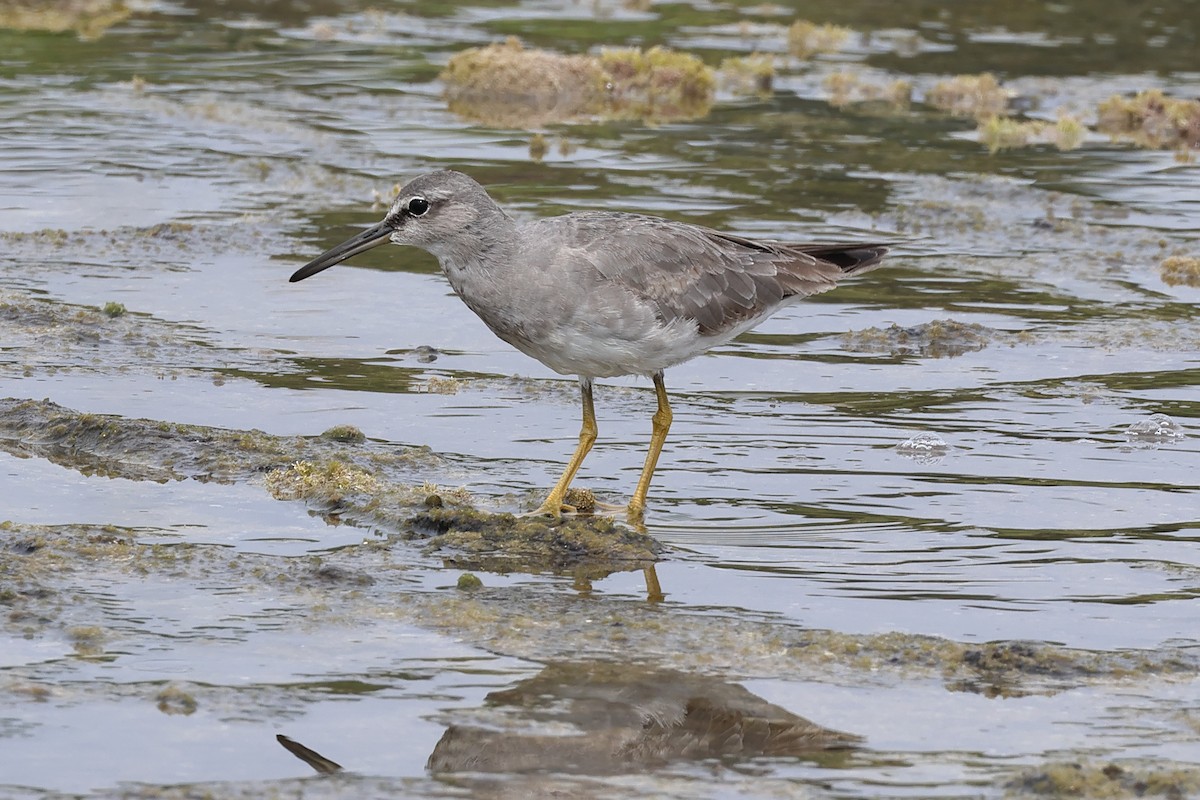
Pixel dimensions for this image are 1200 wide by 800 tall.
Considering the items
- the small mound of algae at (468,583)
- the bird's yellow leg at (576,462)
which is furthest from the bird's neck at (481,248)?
the small mound of algae at (468,583)

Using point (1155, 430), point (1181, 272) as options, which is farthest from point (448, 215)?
point (1181, 272)

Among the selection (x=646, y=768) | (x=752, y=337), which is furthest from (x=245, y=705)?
(x=752, y=337)

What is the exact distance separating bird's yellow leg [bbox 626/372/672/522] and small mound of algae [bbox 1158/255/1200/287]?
603 cm

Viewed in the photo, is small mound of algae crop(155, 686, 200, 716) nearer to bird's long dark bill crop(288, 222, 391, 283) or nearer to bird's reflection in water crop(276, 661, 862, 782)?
bird's reflection in water crop(276, 661, 862, 782)

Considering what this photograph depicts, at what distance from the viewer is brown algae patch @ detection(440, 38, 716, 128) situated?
2109cm

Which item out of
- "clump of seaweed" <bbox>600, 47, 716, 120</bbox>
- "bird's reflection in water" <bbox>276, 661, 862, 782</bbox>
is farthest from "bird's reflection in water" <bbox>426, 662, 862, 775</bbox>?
"clump of seaweed" <bbox>600, 47, 716, 120</bbox>

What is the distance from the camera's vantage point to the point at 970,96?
21.0 metres

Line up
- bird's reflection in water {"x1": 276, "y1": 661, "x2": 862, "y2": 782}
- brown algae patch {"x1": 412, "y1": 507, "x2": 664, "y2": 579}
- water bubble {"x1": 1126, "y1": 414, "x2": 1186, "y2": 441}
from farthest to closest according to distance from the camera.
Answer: water bubble {"x1": 1126, "y1": 414, "x2": 1186, "y2": 441} → brown algae patch {"x1": 412, "y1": 507, "x2": 664, "y2": 579} → bird's reflection in water {"x1": 276, "y1": 661, "x2": 862, "y2": 782}

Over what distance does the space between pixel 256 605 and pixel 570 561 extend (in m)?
1.72

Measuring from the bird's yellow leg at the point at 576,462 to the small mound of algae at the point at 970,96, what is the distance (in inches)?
458

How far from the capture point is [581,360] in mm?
9930

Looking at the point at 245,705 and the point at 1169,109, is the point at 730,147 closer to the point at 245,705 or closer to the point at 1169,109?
the point at 1169,109

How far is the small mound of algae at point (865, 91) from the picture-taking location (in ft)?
68.7

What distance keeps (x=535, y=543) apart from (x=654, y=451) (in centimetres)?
142
